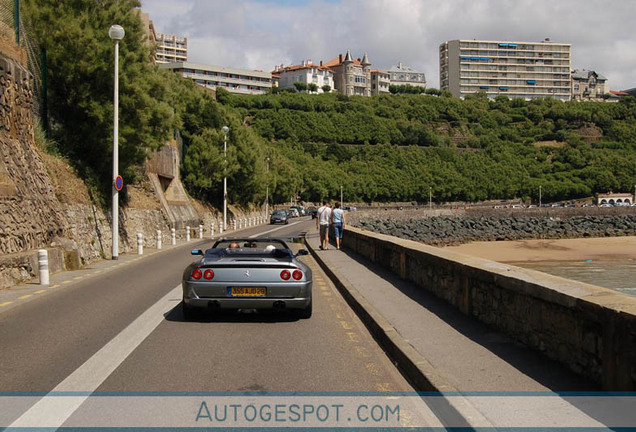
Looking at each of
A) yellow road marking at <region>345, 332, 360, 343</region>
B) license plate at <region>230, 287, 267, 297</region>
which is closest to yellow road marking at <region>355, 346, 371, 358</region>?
yellow road marking at <region>345, 332, 360, 343</region>

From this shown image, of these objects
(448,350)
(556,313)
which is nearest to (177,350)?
(448,350)

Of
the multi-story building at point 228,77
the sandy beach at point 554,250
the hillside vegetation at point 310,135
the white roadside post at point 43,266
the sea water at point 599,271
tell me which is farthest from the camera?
the multi-story building at point 228,77

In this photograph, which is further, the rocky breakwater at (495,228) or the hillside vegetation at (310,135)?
the rocky breakwater at (495,228)

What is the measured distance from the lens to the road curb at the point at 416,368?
4845mm

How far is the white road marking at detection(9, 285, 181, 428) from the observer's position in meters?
5.05

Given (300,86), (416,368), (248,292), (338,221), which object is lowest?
(416,368)

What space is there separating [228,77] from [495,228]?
4752 inches

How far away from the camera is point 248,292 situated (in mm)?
9305

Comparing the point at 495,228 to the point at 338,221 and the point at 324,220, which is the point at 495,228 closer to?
the point at 338,221

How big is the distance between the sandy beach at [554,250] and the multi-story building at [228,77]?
11971 cm

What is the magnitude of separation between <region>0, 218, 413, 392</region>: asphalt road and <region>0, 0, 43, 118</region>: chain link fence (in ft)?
39.0

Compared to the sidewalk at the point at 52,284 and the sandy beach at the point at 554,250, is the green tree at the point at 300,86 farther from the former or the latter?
the sidewalk at the point at 52,284

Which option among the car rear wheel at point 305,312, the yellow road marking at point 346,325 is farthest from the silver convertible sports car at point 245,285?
the yellow road marking at point 346,325

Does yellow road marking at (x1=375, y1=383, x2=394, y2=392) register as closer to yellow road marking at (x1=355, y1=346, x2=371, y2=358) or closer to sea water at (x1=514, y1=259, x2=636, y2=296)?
yellow road marking at (x1=355, y1=346, x2=371, y2=358)
